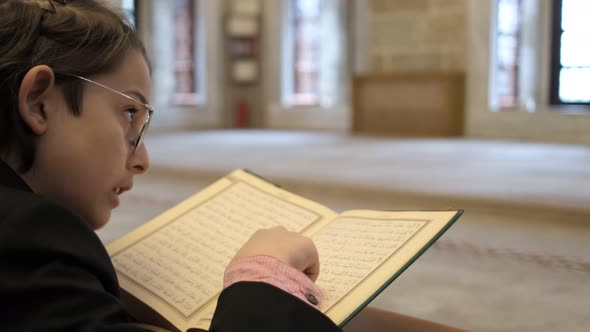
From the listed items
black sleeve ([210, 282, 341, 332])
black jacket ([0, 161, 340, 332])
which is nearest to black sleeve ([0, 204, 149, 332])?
black jacket ([0, 161, 340, 332])

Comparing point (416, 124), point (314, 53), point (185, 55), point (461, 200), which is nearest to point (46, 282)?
point (461, 200)

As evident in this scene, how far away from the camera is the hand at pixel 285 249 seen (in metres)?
0.95

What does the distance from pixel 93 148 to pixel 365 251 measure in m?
0.44

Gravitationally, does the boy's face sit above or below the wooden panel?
above

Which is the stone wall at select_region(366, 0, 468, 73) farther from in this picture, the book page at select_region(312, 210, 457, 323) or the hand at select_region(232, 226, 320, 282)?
the hand at select_region(232, 226, 320, 282)

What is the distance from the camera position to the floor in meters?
1.82

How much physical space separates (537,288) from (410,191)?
1595 mm

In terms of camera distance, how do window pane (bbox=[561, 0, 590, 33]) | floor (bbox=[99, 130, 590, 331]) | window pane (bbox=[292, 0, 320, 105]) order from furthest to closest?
window pane (bbox=[292, 0, 320, 105]) < window pane (bbox=[561, 0, 590, 33]) < floor (bbox=[99, 130, 590, 331])

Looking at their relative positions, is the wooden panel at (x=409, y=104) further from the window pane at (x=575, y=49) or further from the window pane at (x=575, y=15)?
the window pane at (x=575, y=15)

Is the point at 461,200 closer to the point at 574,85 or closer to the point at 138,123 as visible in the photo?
the point at 138,123

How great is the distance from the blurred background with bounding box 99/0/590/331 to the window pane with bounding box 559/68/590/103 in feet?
0.05

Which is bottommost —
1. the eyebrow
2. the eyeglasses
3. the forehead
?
the eyeglasses

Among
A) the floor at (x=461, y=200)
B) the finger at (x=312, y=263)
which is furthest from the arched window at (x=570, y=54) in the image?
the finger at (x=312, y=263)

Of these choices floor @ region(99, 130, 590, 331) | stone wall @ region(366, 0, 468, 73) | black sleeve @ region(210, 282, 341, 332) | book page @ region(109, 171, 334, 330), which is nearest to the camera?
black sleeve @ region(210, 282, 341, 332)
